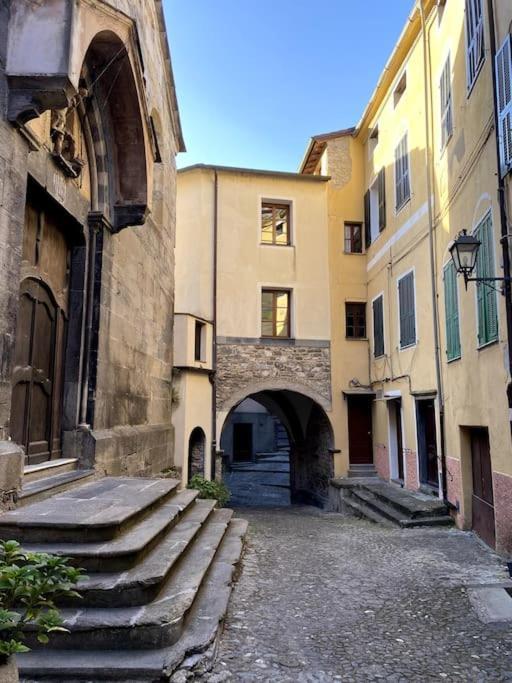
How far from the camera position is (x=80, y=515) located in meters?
3.74

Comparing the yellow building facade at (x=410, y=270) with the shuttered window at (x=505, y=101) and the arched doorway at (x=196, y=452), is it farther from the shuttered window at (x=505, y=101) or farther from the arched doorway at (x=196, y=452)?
the arched doorway at (x=196, y=452)

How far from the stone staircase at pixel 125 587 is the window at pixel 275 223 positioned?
→ 1126 cm

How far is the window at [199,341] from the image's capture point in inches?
530

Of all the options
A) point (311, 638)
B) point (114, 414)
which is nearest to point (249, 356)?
point (114, 414)

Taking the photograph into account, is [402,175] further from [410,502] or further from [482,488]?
[482,488]

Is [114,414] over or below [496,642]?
over

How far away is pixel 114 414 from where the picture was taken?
6.64 metres

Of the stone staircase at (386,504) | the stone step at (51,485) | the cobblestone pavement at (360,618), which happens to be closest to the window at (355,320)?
the stone staircase at (386,504)

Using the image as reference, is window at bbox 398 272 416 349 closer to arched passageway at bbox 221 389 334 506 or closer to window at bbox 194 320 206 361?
arched passageway at bbox 221 389 334 506

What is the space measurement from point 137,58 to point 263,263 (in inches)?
356

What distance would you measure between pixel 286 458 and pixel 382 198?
18.1 meters

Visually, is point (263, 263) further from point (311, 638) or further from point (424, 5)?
point (311, 638)

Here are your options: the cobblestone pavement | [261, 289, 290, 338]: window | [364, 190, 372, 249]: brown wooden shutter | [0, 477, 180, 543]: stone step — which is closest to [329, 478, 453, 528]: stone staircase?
the cobblestone pavement

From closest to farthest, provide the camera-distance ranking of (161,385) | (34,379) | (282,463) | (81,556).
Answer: (81,556) < (34,379) < (161,385) < (282,463)
